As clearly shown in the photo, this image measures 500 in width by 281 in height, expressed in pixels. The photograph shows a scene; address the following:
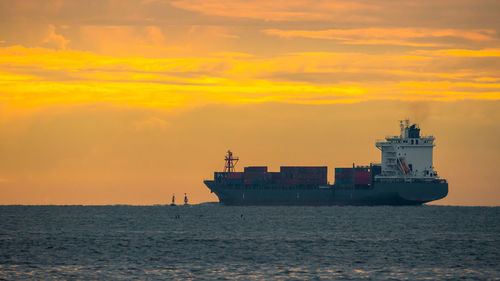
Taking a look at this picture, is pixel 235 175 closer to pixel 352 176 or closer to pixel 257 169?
pixel 257 169

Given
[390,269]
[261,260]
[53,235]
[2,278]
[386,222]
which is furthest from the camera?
[386,222]

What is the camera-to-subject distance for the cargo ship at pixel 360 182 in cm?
15112

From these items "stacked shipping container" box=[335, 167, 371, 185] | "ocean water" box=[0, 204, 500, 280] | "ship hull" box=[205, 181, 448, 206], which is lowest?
"ocean water" box=[0, 204, 500, 280]

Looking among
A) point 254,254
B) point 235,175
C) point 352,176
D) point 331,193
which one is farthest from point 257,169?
point 254,254

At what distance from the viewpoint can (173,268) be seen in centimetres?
5041

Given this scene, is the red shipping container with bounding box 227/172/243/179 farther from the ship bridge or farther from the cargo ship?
the ship bridge

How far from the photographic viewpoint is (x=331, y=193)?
512 feet

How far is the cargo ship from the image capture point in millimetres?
151125

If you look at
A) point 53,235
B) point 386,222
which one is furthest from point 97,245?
point 386,222

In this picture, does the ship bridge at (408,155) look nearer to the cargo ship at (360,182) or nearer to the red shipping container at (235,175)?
the cargo ship at (360,182)

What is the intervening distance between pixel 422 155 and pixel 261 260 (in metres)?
107

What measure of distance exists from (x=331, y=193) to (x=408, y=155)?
1673cm

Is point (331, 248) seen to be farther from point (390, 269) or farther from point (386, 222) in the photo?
point (386, 222)

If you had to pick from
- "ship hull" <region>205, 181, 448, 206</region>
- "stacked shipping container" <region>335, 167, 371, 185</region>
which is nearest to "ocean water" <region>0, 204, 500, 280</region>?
"ship hull" <region>205, 181, 448, 206</region>
